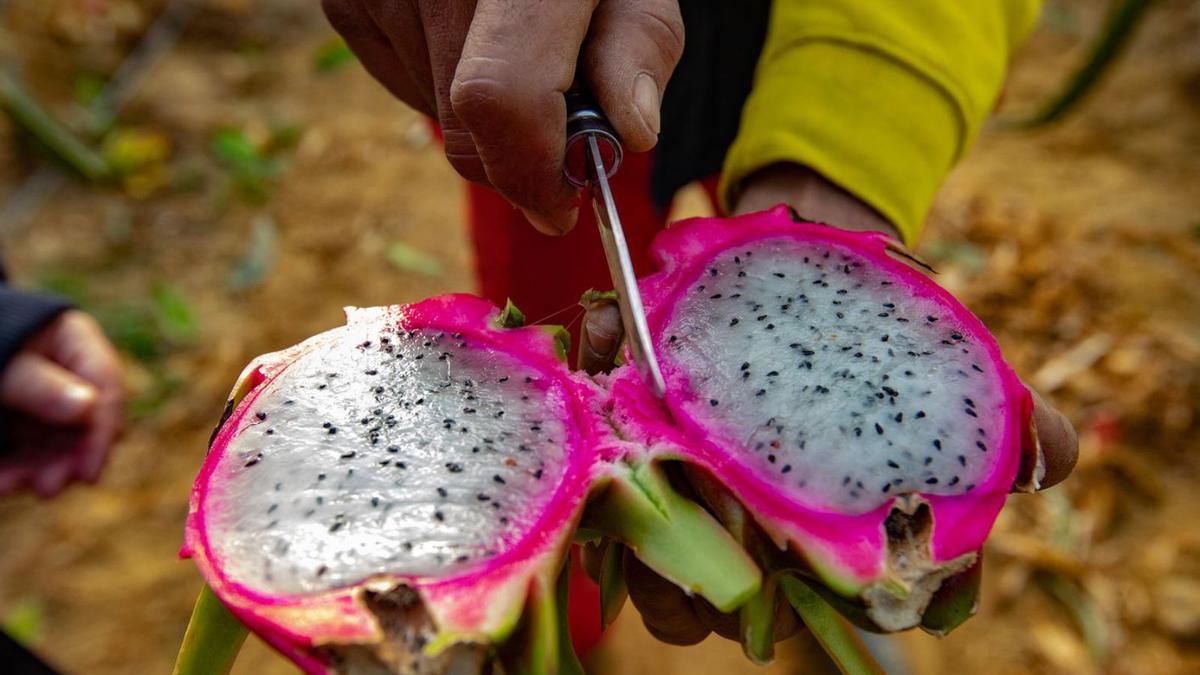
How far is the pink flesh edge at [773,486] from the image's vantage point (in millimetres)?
1111

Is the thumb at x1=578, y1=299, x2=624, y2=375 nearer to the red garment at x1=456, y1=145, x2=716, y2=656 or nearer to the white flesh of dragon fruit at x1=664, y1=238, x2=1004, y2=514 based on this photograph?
the white flesh of dragon fruit at x1=664, y1=238, x2=1004, y2=514

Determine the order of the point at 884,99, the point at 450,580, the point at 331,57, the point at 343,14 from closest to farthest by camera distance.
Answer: the point at 450,580 < the point at 343,14 < the point at 884,99 < the point at 331,57

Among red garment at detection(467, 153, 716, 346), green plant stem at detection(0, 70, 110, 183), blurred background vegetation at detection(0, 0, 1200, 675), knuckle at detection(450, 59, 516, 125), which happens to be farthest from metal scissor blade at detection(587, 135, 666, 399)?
green plant stem at detection(0, 70, 110, 183)

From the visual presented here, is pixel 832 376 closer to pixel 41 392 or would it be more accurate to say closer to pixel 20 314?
pixel 41 392

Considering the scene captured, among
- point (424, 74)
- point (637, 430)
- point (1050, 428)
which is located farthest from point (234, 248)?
point (1050, 428)

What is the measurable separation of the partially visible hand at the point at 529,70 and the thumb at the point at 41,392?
1.38 metres

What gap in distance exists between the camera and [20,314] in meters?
2.31

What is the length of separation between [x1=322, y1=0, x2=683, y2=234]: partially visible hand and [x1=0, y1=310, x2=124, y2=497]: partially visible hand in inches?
54.8

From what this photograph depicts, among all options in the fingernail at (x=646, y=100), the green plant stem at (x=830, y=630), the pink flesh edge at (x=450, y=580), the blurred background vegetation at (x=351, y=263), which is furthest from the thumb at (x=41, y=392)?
the green plant stem at (x=830, y=630)

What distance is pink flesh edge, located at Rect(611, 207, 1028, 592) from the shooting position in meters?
1.11

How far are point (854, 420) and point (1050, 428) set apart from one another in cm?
30

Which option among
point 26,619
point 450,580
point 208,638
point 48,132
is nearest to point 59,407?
point 26,619

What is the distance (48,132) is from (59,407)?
2642 mm

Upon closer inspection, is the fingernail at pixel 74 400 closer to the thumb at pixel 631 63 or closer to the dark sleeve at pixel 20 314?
the dark sleeve at pixel 20 314
